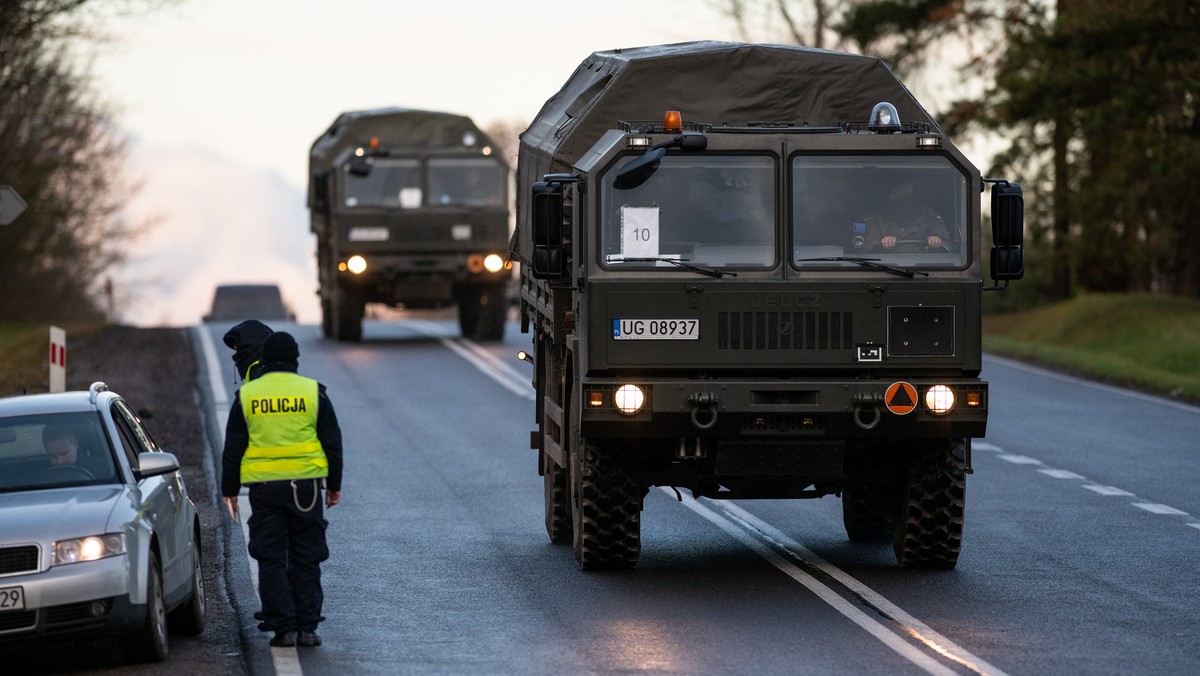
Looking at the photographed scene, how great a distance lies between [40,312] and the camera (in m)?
52.4

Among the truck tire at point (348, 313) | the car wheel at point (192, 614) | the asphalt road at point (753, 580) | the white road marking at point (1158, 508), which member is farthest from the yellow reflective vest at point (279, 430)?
the truck tire at point (348, 313)

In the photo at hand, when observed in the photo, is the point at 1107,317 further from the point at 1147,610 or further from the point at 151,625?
the point at 151,625

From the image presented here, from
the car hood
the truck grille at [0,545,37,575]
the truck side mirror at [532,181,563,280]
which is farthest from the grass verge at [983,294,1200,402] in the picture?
the truck grille at [0,545,37,575]

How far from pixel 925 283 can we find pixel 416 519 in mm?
4941

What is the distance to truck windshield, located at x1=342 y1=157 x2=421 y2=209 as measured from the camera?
3269 centimetres

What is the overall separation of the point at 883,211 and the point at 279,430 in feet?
13.1

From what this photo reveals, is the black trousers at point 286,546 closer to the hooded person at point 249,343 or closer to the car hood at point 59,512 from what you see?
the car hood at point 59,512

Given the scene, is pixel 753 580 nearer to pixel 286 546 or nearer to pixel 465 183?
pixel 286 546

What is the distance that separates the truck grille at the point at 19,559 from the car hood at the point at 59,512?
43mm

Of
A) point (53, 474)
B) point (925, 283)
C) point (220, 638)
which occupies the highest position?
point (925, 283)

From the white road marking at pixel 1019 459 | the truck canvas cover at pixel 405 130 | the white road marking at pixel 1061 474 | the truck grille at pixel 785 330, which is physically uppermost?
the truck canvas cover at pixel 405 130

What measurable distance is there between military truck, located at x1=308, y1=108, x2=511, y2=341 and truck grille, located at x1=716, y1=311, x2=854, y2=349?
20.6 m

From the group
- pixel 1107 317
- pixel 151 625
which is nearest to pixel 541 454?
pixel 151 625

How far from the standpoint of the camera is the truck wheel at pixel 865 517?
46.9 ft
